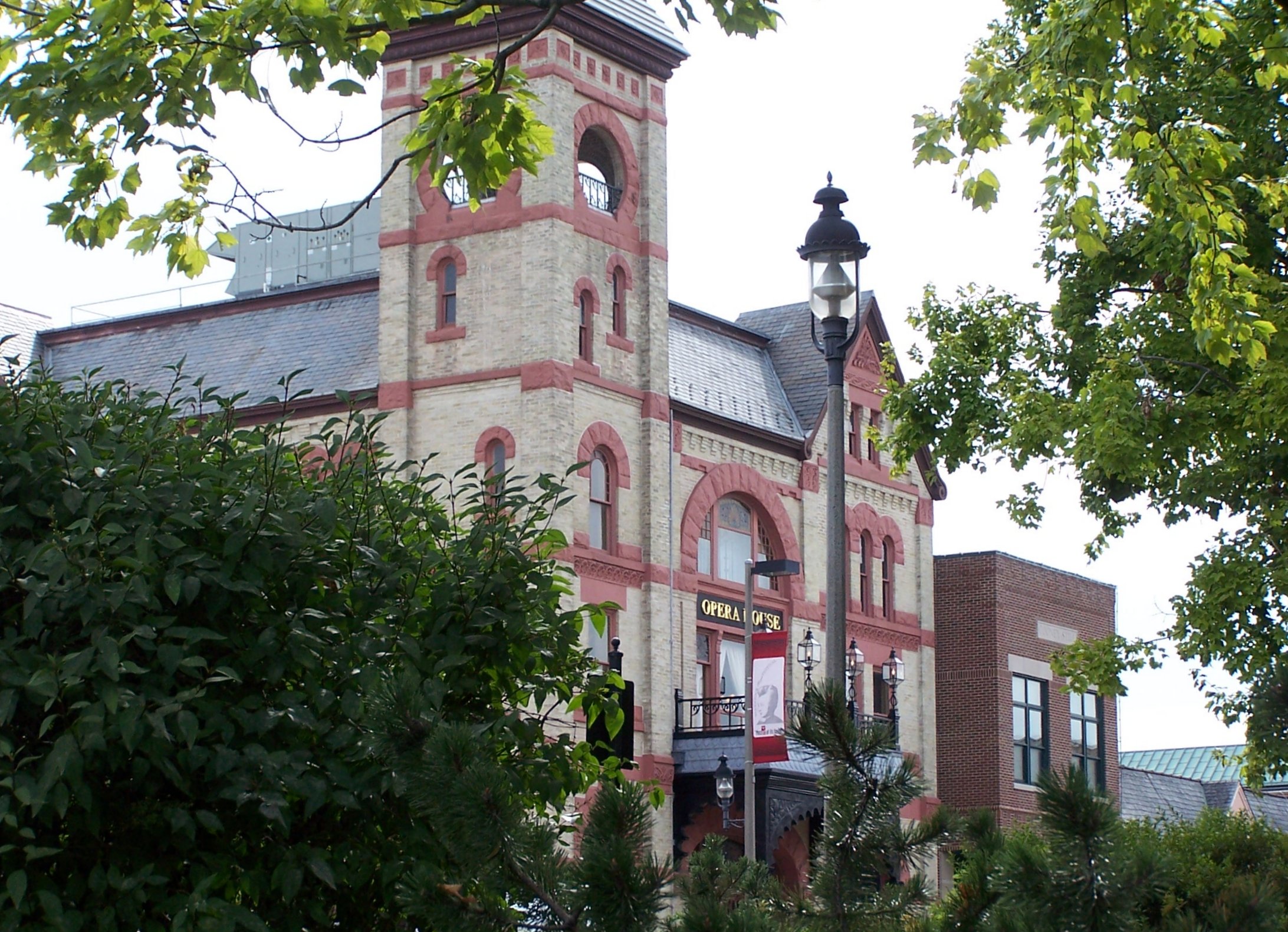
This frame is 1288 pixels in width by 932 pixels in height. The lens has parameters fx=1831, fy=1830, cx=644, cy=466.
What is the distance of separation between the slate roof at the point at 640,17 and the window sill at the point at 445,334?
730 centimetres

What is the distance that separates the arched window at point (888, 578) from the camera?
152 feet

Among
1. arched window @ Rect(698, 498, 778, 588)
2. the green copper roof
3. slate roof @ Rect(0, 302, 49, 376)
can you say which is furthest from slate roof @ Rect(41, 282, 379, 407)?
the green copper roof

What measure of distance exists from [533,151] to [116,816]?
523 cm

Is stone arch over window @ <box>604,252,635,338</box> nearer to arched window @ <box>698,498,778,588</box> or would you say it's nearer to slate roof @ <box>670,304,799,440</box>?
slate roof @ <box>670,304,799,440</box>

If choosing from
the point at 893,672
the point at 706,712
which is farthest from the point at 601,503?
the point at 893,672

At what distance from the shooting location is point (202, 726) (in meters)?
7.66

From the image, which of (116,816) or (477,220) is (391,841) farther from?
(477,220)

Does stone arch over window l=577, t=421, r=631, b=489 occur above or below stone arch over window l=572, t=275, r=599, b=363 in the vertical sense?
below

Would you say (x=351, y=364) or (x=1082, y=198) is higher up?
(x=351, y=364)

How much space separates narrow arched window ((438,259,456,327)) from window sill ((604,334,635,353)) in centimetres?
331

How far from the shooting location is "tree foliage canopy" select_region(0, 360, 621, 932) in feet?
23.7

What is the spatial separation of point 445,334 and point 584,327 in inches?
116

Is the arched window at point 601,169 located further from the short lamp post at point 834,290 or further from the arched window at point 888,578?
the short lamp post at point 834,290

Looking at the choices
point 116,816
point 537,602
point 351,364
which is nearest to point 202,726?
point 116,816
